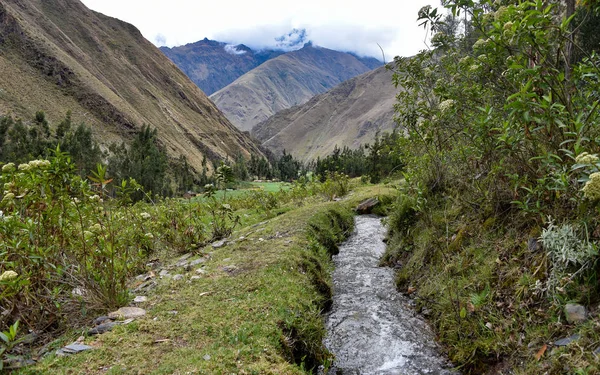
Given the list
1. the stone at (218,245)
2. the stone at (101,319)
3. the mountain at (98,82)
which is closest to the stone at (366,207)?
the stone at (218,245)

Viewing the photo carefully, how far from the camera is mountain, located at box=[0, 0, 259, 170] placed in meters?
102

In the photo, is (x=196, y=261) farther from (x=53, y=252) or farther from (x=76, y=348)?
(x=76, y=348)

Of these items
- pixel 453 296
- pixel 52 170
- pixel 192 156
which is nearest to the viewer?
pixel 52 170

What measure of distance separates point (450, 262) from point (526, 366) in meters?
2.84

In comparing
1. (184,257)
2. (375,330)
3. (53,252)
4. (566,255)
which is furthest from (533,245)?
(184,257)

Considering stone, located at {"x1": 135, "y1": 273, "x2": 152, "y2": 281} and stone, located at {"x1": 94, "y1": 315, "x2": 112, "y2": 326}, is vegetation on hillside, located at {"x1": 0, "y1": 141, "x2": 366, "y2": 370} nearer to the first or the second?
stone, located at {"x1": 94, "y1": 315, "x2": 112, "y2": 326}

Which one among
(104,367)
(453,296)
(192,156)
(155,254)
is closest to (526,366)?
(453,296)

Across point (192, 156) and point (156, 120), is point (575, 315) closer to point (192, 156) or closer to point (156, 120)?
point (192, 156)

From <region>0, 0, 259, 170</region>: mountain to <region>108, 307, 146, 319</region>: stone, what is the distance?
10299 cm

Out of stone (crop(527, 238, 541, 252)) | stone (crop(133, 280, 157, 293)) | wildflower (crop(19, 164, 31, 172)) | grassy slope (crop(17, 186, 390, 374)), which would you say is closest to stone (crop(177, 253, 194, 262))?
grassy slope (crop(17, 186, 390, 374))

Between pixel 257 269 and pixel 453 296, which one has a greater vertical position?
pixel 257 269

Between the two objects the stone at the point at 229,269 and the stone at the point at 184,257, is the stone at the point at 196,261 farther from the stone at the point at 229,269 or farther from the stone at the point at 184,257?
the stone at the point at 229,269

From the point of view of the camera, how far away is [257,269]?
291 inches

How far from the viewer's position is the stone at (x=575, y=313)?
3939 millimetres
